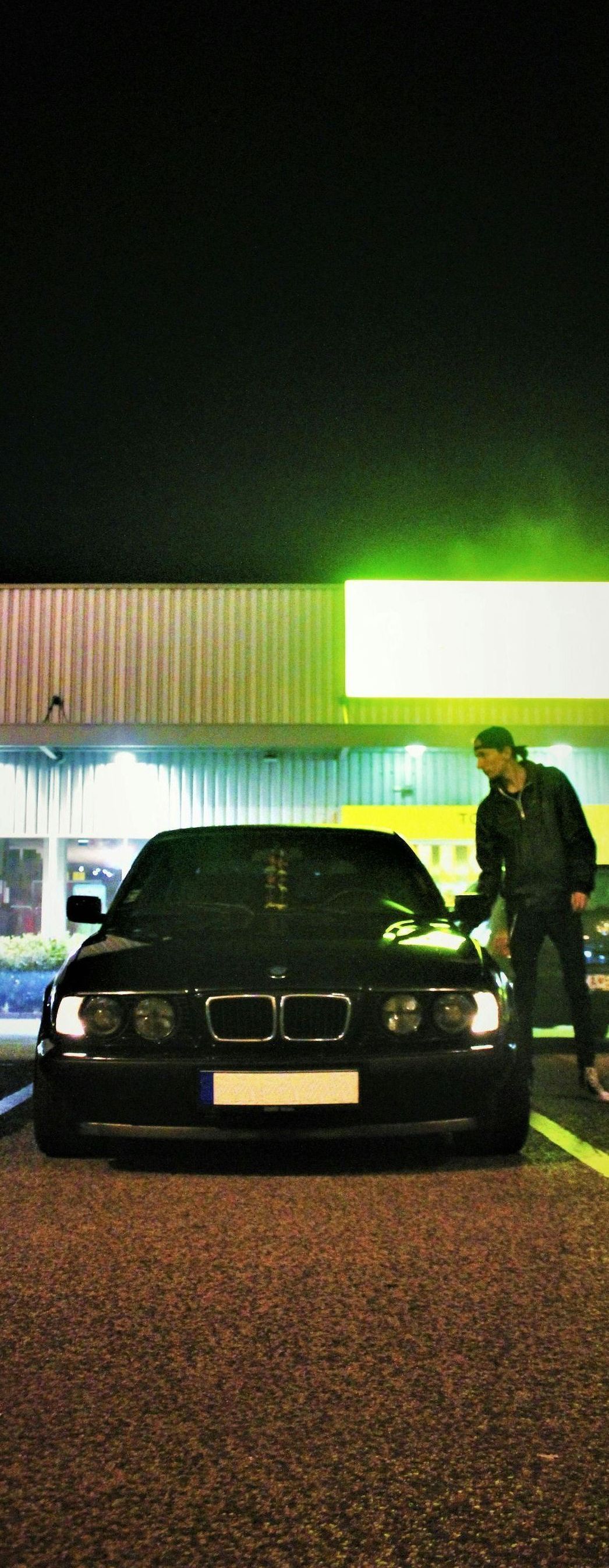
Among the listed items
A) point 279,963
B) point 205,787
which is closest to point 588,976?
point 279,963

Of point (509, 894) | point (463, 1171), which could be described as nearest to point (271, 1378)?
point (463, 1171)

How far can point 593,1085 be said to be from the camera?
19.4 feet

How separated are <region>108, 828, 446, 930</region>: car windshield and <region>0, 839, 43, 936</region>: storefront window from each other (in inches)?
492

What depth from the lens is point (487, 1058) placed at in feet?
12.7

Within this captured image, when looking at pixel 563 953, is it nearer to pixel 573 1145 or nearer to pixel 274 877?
pixel 573 1145

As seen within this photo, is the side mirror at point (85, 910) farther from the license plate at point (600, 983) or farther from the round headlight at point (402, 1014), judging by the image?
the license plate at point (600, 983)

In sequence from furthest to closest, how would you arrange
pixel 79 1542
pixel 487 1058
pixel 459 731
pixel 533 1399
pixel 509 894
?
pixel 459 731 → pixel 509 894 → pixel 487 1058 → pixel 533 1399 → pixel 79 1542

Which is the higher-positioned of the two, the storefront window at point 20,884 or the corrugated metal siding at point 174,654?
the corrugated metal siding at point 174,654

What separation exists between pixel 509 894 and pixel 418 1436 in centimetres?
411

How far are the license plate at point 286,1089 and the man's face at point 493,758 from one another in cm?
250

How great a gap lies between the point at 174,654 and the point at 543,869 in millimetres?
12422

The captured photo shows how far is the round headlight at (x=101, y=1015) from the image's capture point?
391 cm

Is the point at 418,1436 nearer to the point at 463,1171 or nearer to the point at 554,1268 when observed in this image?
the point at 554,1268

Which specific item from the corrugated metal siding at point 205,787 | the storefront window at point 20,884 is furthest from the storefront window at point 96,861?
the storefront window at point 20,884
